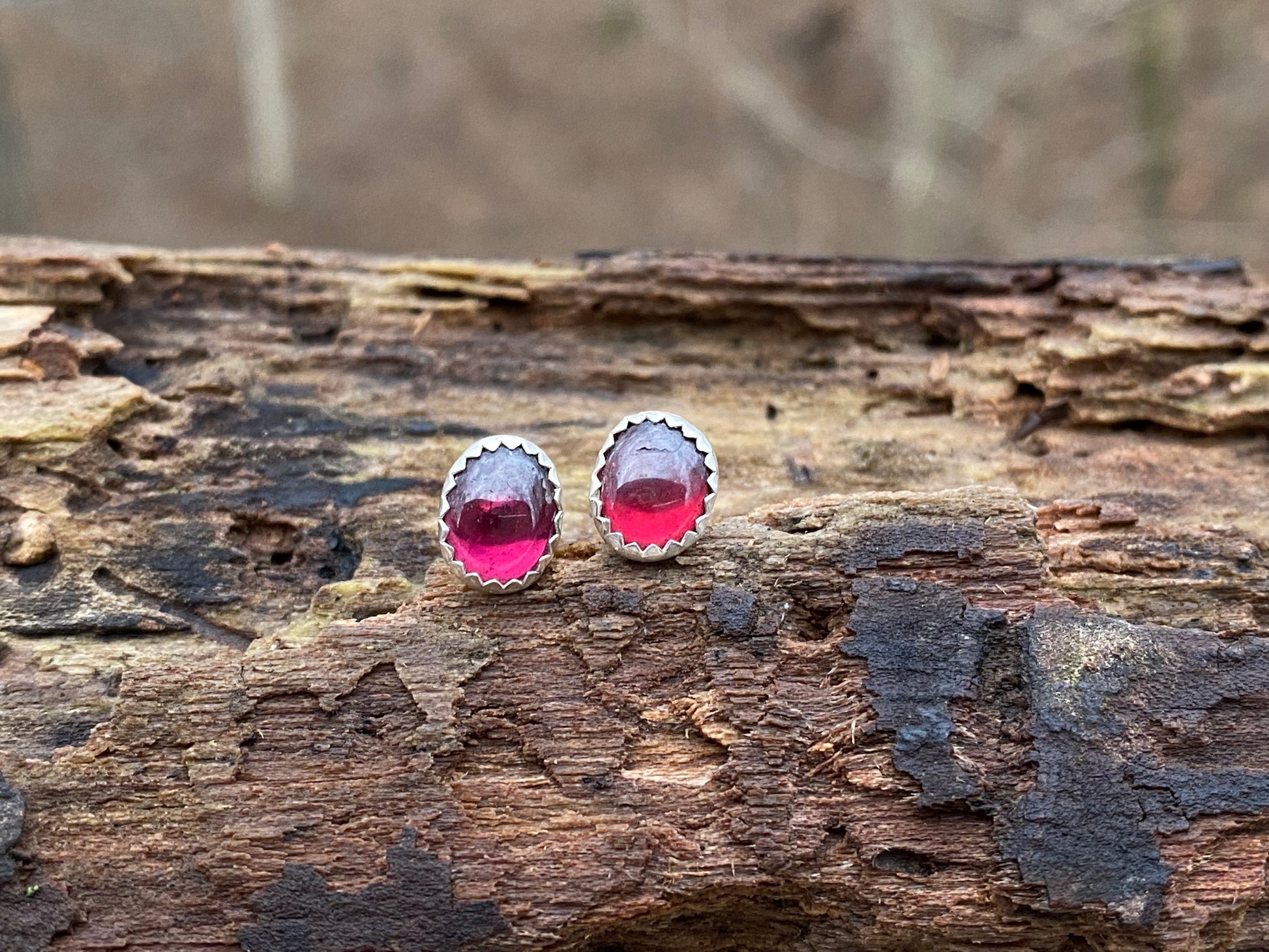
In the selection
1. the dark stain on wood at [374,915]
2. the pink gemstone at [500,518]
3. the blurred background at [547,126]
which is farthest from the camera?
the blurred background at [547,126]

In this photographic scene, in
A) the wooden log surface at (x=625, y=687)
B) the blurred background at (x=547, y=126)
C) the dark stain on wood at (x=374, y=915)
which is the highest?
the blurred background at (x=547, y=126)

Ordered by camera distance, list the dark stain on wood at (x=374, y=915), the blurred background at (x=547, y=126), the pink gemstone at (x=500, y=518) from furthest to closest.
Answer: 1. the blurred background at (x=547, y=126)
2. the pink gemstone at (x=500, y=518)
3. the dark stain on wood at (x=374, y=915)

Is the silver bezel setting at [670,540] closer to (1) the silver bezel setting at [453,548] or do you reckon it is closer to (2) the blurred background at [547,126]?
(1) the silver bezel setting at [453,548]

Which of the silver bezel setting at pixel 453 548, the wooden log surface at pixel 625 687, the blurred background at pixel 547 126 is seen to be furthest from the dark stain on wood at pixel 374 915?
the blurred background at pixel 547 126

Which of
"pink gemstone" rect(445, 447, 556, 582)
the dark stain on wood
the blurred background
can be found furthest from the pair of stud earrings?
the blurred background

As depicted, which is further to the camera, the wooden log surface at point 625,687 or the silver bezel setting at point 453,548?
the silver bezel setting at point 453,548

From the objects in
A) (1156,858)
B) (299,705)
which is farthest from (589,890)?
(1156,858)

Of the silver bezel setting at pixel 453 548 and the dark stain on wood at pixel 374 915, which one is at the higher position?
A: the silver bezel setting at pixel 453 548
